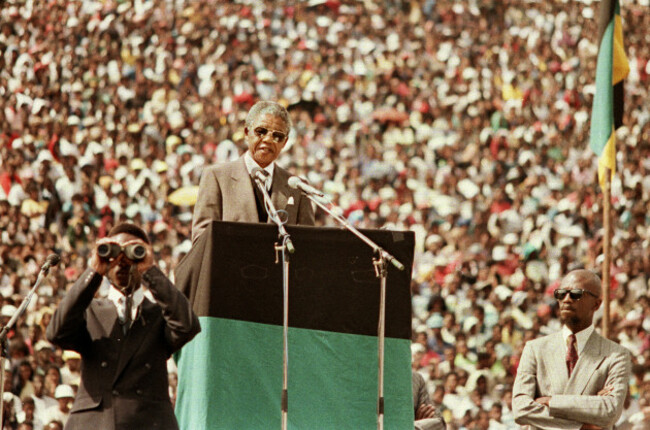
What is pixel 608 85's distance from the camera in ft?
35.2

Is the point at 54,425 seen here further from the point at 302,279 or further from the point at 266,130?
the point at 302,279

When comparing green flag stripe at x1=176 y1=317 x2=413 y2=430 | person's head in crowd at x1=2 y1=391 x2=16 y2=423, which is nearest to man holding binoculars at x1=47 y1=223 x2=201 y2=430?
green flag stripe at x1=176 y1=317 x2=413 y2=430

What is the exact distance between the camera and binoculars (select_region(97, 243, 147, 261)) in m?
4.82

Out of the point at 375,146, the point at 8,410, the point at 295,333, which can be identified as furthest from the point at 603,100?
the point at 375,146

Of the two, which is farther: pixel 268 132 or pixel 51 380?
pixel 51 380

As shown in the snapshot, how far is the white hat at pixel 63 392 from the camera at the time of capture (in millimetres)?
10711

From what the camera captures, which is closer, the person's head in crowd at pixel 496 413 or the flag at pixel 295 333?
the flag at pixel 295 333

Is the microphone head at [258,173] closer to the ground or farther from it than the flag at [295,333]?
farther from it

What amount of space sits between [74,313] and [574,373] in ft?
8.02

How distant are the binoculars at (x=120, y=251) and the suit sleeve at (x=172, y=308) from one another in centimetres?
14

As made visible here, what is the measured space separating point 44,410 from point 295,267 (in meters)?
5.56

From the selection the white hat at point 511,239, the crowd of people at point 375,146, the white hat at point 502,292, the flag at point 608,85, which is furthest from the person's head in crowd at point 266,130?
the white hat at point 511,239

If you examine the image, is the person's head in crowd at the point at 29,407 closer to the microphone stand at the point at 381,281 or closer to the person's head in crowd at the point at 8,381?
the person's head in crowd at the point at 8,381

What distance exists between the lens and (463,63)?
68.6ft
